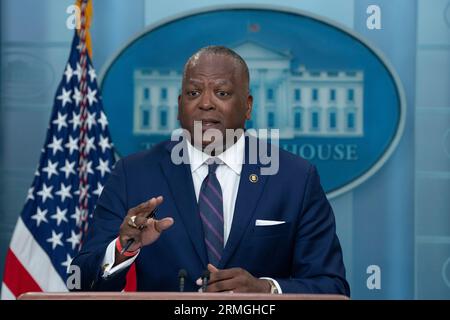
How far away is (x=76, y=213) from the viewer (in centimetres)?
404

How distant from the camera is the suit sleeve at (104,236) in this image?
2373mm

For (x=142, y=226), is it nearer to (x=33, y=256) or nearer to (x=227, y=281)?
(x=227, y=281)

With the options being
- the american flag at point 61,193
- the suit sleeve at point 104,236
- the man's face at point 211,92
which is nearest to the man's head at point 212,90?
the man's face at point 211,92

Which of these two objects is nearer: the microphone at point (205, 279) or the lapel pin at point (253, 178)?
the microphone at point (205, 279)

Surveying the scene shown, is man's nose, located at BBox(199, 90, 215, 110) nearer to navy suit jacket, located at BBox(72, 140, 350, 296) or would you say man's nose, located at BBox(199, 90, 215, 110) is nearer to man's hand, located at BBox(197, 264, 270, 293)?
navy suit jacket, located at BBox(72, 140, 350, 296)

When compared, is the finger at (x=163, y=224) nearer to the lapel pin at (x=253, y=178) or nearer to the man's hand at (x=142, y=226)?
the man's hand at (x=142, y=226)

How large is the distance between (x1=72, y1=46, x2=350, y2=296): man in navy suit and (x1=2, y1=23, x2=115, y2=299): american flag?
1389 millimetres

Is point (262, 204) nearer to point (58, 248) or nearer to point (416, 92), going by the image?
point (58, 248)

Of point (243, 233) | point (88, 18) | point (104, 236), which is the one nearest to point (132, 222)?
point (104, 236)

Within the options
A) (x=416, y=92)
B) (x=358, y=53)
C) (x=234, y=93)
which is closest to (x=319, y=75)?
(x=358, y=53)

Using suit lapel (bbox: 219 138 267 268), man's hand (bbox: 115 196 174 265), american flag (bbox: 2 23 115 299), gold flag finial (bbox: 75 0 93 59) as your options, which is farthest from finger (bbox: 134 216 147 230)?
gold flag finial (bbox: 75 0 93 59)

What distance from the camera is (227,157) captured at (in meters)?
2.68

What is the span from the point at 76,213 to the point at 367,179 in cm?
152

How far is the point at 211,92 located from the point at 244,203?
1.23 ft
